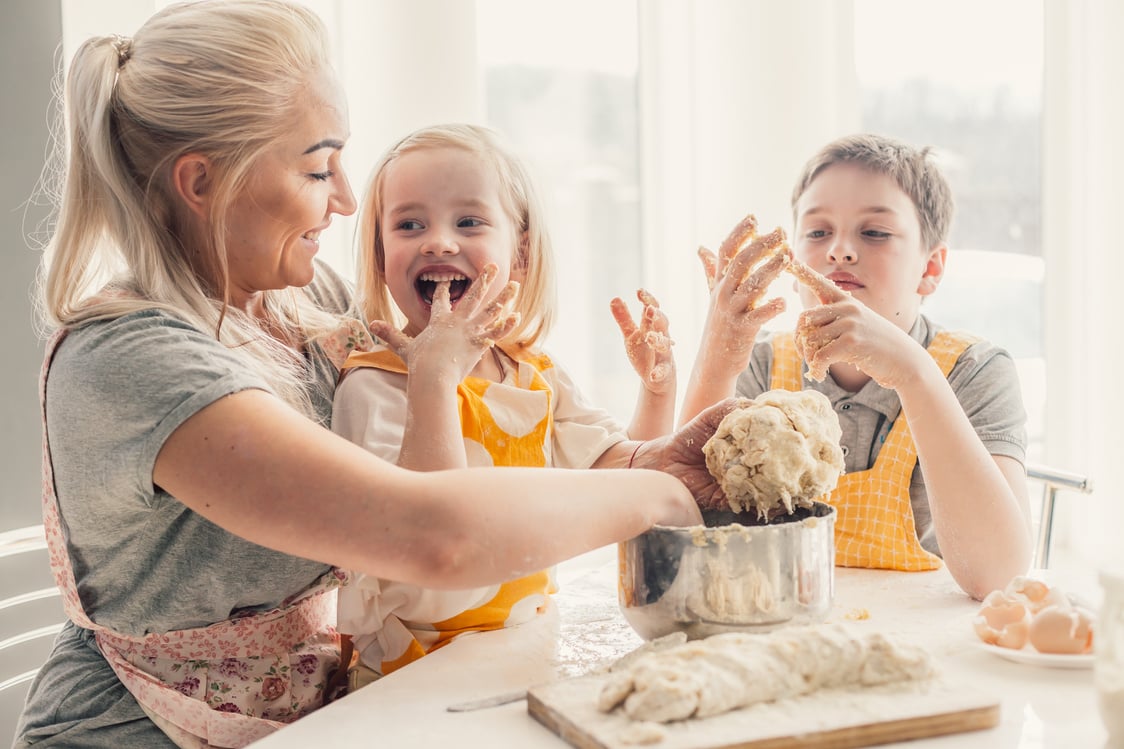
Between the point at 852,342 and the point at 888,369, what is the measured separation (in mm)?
68

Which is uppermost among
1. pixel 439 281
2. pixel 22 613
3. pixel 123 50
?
pixel 123 50

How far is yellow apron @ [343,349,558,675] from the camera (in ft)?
4.02

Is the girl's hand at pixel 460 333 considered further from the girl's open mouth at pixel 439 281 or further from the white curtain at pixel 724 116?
the white curtain at pixel 724 116

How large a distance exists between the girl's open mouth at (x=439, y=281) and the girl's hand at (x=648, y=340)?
21 cm

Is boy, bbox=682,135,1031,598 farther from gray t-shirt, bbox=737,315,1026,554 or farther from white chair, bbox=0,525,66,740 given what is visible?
white chair, bbox=0,525,66,740

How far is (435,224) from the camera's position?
1.42 m

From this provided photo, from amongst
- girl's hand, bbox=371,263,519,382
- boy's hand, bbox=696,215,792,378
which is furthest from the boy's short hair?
girl's hand, bbox=371,263,519,382

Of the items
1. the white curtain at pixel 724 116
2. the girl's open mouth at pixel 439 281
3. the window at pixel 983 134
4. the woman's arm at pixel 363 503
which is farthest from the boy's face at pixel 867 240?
the window at pixel 983 134

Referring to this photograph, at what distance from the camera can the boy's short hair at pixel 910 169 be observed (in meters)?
1.72

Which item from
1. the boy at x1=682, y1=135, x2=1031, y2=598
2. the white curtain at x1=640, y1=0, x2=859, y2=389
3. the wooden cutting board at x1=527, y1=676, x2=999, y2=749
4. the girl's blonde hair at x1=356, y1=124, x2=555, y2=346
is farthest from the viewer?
the white curtain at x1=640, y1=0, x2=859, y2=389

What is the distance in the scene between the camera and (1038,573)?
148cm

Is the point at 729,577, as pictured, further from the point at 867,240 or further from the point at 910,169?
the point at 910,169

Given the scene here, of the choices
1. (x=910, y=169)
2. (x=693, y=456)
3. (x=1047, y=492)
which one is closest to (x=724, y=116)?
(x=910, y=169)

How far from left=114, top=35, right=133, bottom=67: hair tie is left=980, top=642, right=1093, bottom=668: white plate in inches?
45.0
